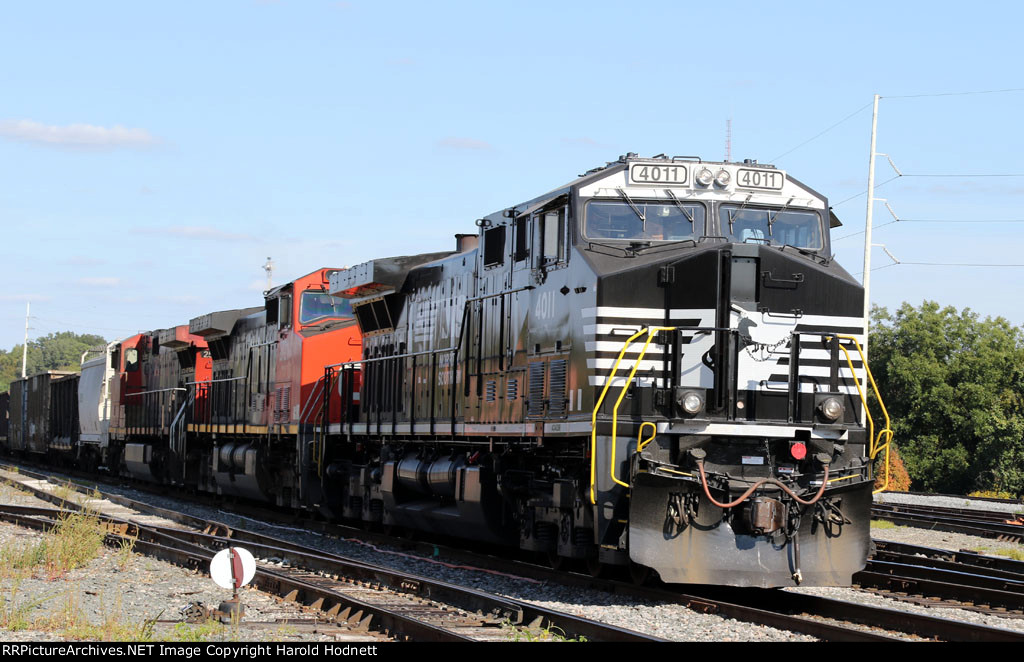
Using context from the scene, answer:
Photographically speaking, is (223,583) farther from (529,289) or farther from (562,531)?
(529,289)

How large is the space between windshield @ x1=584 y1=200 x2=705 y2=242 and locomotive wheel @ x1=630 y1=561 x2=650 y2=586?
3.13 meters

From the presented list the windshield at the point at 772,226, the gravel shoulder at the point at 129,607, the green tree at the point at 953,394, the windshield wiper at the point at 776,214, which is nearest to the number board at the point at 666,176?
the windshield at the point at 772,226

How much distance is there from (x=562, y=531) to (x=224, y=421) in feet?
46.5

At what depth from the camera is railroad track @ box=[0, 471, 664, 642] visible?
872 centimetres

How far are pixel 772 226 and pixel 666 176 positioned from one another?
1.15 meters

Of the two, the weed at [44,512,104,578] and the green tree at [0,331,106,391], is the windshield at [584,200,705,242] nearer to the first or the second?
the weed at [44,512,104,578]

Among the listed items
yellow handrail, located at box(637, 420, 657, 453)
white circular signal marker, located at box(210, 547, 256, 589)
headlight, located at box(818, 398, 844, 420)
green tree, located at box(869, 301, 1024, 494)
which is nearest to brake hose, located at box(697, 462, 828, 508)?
yellow handrail, located at box(637, 420, 657, 453)

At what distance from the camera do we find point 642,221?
11219 millimetres

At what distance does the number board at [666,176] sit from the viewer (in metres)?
11.2

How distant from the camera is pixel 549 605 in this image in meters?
10.4

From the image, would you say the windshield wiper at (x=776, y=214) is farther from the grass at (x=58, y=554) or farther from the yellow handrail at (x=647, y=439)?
the grass at (x=58, y=554)

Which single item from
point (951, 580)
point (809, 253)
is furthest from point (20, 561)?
point (951, 580)

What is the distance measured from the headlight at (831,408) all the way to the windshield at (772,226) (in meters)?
1.65
